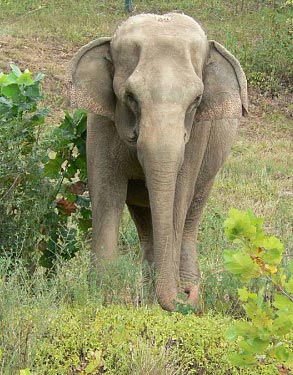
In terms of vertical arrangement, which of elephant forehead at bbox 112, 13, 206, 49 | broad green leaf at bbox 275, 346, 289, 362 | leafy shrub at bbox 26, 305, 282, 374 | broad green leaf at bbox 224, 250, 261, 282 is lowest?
leafy shrub at bbox 26, 305, 282, 374

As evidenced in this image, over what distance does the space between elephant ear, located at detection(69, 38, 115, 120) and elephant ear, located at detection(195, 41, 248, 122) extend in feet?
1.91

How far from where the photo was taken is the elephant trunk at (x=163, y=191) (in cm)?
591

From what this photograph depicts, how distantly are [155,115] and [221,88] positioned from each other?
861 mm

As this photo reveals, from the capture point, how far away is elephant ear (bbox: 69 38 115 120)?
654cm

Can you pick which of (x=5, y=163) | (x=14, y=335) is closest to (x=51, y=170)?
(x=5, y=163)

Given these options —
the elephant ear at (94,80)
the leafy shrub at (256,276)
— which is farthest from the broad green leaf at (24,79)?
the leafy shrub at (256,276)

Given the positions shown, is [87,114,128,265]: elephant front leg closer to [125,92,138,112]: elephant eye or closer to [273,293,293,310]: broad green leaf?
[125,92,138,112]: elephant eye

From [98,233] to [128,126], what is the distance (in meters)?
0.79

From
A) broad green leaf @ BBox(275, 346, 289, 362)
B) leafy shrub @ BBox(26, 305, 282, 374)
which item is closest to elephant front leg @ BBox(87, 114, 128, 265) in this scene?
leafy shrub @ BBox(26, 305, 282, 374)

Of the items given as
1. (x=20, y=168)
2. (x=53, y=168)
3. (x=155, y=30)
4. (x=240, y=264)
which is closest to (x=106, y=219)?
(x=53, y=168)

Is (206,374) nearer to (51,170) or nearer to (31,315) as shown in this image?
(31,315)

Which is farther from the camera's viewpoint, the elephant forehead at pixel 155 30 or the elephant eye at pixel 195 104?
the elephant forehead at pixel 155 30

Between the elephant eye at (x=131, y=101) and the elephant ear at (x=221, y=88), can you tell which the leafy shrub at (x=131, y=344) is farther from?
the elephant ear at (x=221, y=88)

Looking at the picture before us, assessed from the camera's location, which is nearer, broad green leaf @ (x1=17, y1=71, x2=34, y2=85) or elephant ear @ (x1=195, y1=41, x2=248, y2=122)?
broad green leaf @ (x1=17, y1=71, x2=34, y2=85)
